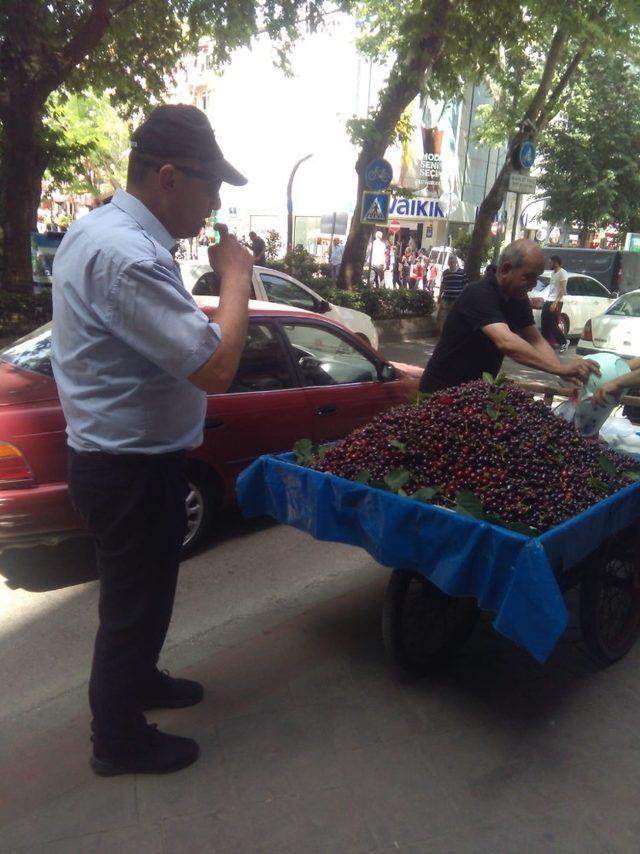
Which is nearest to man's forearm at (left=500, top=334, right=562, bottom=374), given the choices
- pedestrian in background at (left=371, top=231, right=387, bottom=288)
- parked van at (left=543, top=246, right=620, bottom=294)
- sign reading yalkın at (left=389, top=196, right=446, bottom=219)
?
parked van at (left=543, top=246, right=620, bottom=294)

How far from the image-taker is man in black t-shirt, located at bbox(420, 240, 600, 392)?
388 cm

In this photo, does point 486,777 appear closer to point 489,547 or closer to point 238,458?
point 489,547

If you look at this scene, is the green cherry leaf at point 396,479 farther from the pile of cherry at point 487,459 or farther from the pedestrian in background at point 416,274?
the pedestrian in background at point 416,274

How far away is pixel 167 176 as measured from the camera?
7.23 feet

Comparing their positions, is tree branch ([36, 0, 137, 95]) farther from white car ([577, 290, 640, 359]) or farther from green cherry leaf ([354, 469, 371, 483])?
green cherry leaf ([354, 469, 371, 483])

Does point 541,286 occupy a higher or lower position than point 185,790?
higher

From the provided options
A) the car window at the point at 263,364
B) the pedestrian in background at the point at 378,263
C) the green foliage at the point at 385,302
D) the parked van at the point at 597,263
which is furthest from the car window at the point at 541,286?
the car window at the point at 263,364

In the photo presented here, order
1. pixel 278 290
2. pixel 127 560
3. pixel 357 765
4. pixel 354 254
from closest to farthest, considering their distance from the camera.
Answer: pixel 127 560 → pixel 357 765 → pixel 278 290 → pixel 354 254

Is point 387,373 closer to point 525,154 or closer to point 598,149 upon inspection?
point 525,154

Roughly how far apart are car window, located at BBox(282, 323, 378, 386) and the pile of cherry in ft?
6.87

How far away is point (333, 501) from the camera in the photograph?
118 inches

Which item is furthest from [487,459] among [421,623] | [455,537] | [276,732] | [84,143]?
[84,143]

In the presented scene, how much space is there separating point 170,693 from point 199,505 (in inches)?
69.2

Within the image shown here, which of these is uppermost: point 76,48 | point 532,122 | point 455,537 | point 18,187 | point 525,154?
point 76,48
